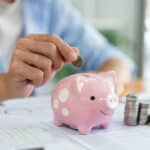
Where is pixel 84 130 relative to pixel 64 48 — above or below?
below

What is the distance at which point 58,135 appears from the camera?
1.68 ft

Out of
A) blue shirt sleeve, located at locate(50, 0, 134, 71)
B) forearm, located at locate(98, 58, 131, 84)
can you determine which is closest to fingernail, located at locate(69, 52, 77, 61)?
forearm, located at locate(98, 58, 131, 84)

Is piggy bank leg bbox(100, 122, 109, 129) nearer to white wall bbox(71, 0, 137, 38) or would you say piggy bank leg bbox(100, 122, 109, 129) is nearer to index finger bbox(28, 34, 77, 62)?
index finger bbox(28, 34, 77, 62)

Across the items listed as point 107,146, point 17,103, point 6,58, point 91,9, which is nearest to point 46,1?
point 6,58

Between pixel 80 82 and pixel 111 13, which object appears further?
pixel 111 13

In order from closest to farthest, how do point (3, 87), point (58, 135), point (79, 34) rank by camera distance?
point (58, 135) → point (3, 87) → point (79, 34)

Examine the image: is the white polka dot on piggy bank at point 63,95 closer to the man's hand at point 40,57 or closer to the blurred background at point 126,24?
A: the man's hand at point 40,57

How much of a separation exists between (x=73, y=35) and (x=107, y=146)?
626mm

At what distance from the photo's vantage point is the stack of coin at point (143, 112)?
562 mm

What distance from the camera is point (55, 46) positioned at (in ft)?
1.84

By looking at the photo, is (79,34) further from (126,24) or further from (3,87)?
(126,24)

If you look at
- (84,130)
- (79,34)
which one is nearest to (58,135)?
(84,130)

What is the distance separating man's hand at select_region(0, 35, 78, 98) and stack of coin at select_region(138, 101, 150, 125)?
0.12m

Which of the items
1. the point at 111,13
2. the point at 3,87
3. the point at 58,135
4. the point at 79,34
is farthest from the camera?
the point at 111,13
